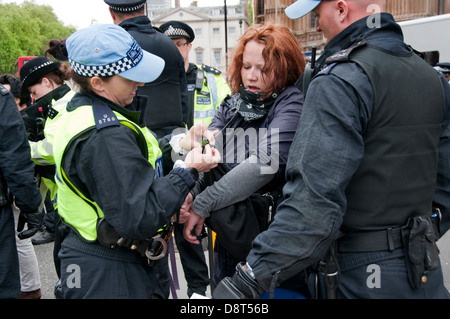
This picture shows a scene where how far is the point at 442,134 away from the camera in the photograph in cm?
181

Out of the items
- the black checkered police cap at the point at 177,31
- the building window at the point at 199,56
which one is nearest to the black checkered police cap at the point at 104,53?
the black checkered police cap at the point at 177,31

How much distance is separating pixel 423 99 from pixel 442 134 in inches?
13.7

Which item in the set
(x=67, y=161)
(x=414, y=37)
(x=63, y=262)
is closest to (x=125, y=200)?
(x=67, y=161)

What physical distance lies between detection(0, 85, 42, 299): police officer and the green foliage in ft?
114

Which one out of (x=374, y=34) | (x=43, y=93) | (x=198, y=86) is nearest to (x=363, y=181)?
(x=374, y=34)

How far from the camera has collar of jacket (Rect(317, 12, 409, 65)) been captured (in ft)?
5.25

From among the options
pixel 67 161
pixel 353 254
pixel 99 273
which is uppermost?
pixel 67 161

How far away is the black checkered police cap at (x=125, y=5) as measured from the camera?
330cm

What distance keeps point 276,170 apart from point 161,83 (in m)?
1.80

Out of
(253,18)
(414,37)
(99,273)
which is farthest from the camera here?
(253,18)

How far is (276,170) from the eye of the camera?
211 centimetres

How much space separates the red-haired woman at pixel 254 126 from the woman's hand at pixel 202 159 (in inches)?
3.8

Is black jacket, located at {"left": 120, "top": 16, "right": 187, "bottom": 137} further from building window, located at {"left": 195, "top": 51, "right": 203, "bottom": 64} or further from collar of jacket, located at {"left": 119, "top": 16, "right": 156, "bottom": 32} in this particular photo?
building window, located at {"left": 195, "top": 51, "right": 203, "bottom": 64}
